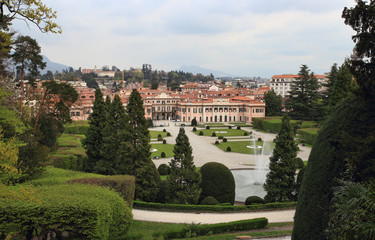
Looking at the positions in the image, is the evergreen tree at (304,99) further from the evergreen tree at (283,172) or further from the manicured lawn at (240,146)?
the evergreen tree at (283,172)

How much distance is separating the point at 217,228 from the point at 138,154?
5854 millimetres

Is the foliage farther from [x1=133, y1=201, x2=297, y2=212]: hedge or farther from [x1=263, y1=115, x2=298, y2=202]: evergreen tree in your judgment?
[x1=263, y1=115, x2=298, y2=202]: evergreen tree

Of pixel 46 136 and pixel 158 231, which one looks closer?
pixel 158 231

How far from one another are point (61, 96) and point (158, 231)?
11549 mm

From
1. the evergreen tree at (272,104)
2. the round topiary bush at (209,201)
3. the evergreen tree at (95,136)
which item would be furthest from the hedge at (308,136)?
the evergreen tree at (272,104)

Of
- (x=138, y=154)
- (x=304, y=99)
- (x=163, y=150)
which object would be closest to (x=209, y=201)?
(x=138, y=154)

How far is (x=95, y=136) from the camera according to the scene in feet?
57.4

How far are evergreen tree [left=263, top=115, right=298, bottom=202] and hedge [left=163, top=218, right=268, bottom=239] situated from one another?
3.95 m

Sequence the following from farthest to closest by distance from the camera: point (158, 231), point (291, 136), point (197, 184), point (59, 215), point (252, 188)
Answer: point (252, 188) < point (291, 136) < point (197, 184) < point (158, 231) < point (59, 215)

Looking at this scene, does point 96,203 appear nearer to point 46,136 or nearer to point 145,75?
point 46,136

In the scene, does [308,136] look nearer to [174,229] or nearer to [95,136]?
[95,136]

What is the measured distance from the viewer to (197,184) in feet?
44.6

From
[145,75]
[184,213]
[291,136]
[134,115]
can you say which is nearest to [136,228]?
[184,213]

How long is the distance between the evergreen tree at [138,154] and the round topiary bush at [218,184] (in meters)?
2.17
